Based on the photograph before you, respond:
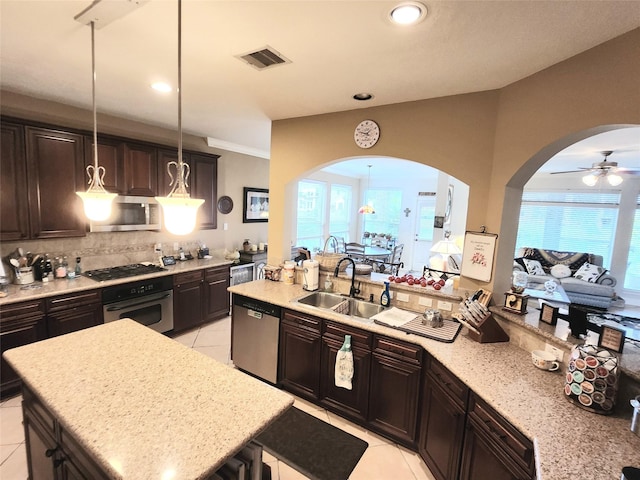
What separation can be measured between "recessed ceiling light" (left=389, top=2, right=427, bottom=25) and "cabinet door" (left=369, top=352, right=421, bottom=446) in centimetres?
206

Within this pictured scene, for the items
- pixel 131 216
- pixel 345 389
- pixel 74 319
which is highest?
pixel 131 216

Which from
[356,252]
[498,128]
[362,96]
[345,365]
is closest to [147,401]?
[345,365]

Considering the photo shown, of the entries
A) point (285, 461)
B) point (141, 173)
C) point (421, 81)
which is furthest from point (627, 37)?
point (141, 173)

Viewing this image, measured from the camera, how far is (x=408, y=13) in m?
1.38

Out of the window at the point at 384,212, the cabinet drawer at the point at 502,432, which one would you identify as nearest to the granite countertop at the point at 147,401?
the cabinet drawer at the point at 502,432

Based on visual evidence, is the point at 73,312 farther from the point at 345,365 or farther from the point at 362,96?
the point at 362,96

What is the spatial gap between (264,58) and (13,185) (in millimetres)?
2602

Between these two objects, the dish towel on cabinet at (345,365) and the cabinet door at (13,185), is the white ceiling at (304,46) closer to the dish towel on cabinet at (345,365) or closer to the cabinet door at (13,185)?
the cabinet door at (13,185)

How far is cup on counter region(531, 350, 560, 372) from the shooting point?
67.4 inches

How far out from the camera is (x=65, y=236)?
9.99 ft

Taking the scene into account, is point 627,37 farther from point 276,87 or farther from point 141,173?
point 141,173

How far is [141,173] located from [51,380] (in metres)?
2.81

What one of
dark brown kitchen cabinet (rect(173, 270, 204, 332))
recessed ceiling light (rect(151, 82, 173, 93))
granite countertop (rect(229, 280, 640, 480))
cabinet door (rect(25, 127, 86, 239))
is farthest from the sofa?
cabinet door (rect(25, 127, 86, 239))

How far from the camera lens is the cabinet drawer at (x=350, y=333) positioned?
2.28 metres
